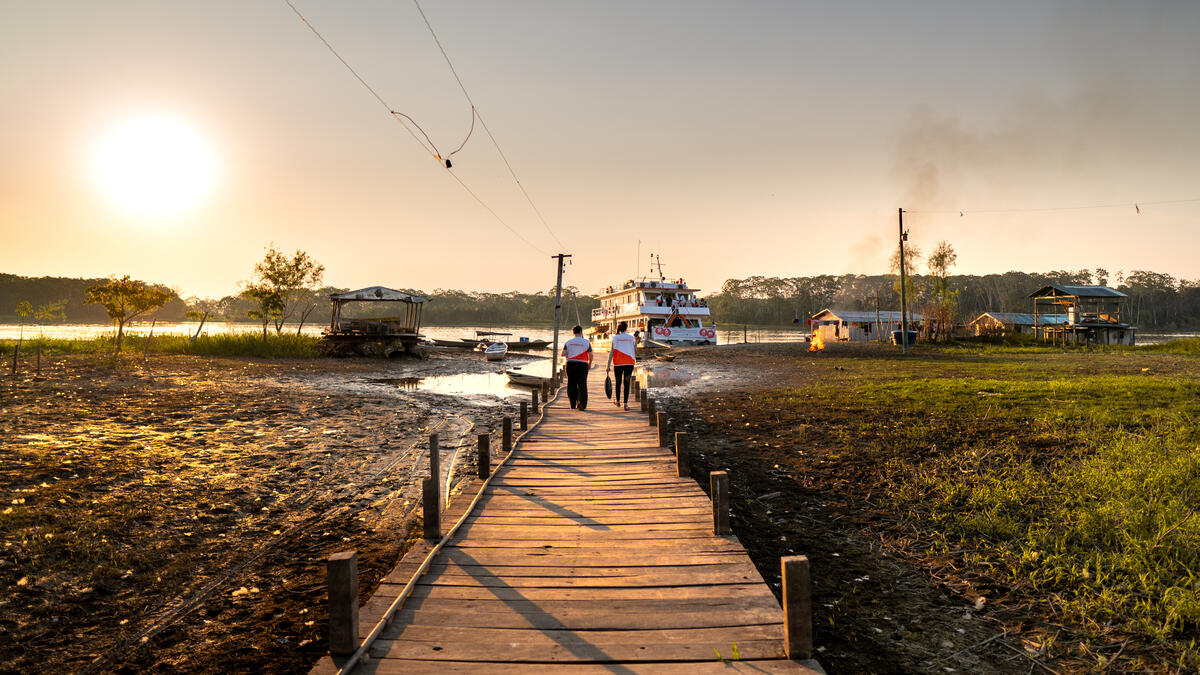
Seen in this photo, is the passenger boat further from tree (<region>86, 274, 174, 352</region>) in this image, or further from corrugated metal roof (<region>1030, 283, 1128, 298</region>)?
tree (<region>86, 274, 174, 352</region>)

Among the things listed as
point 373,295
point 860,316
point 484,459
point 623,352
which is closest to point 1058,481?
point 484,459

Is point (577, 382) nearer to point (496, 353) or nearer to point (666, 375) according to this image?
point (666, 375)

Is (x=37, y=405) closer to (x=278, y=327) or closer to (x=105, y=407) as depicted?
(x=105, y=407)

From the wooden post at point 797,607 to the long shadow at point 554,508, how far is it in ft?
7.57

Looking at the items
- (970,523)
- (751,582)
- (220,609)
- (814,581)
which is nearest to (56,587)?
(220,609)

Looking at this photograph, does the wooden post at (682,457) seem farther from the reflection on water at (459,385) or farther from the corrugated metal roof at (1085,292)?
the corrugated metal roof at (1085,292)

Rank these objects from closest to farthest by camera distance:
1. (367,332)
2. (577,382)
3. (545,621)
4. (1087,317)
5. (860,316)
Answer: (545,621) < (577,382) < (367,332) < (1087,317) < (860,316)

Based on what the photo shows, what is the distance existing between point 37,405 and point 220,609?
1113 cm

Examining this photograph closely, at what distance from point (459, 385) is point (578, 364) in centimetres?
1264

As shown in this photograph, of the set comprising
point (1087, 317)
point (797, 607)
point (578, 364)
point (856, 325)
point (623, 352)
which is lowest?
point (797, 607)

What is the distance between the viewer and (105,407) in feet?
40.3

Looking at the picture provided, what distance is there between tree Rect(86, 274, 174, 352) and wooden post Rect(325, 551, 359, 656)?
30.1 meters

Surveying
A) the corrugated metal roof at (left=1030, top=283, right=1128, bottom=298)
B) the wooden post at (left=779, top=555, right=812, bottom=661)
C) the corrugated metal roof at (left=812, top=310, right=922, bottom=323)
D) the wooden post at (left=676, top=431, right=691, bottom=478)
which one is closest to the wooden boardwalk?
the wooden post at (left=779, top=555, right=812, bottom=661)

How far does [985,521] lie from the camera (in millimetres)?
5941
